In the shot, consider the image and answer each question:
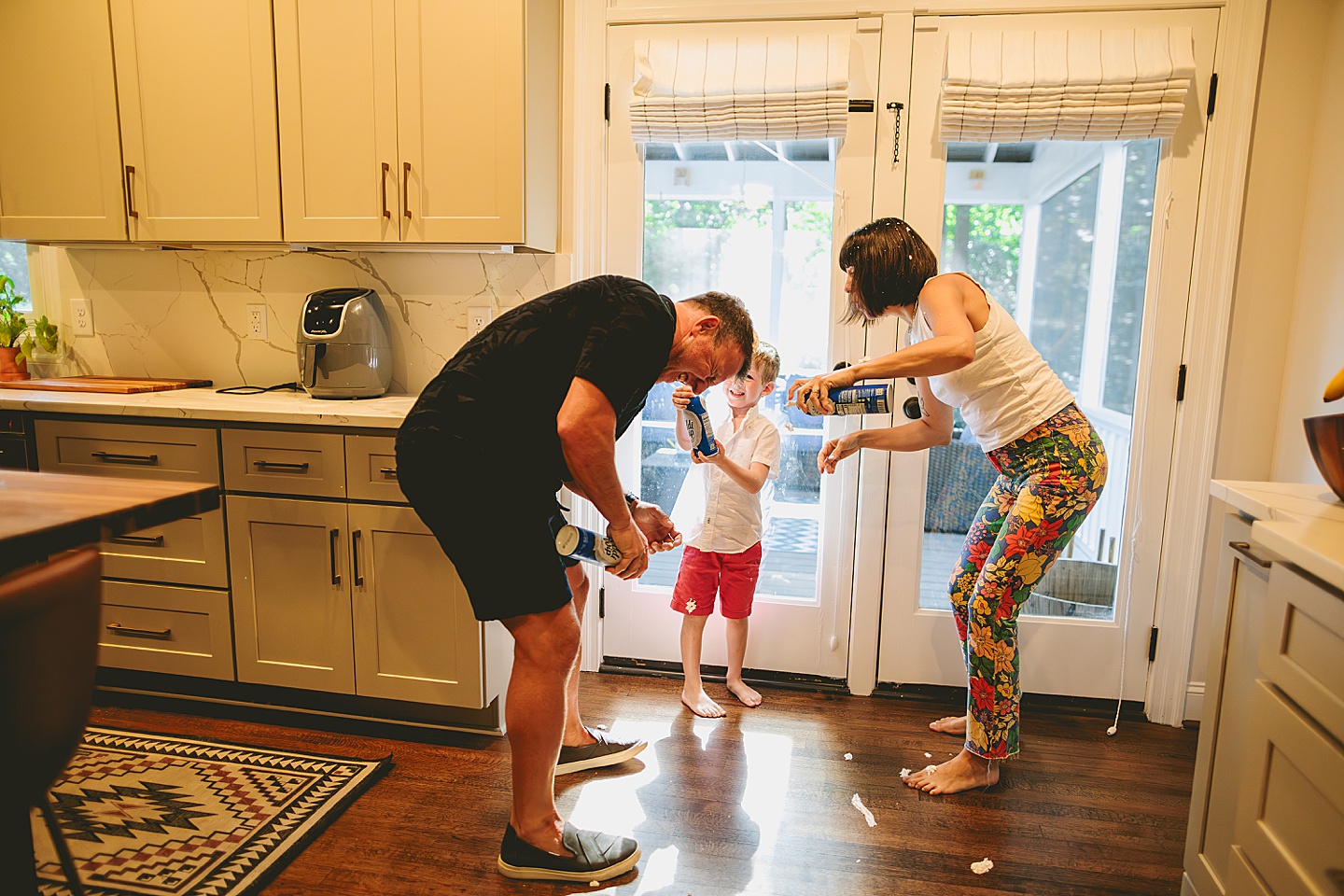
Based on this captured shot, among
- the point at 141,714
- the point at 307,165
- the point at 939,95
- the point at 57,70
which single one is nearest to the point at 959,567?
the point at 939,95

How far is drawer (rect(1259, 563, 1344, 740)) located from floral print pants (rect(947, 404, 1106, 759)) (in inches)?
25.2

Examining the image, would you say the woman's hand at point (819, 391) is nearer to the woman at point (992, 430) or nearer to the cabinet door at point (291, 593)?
the woman at point (992, 430)

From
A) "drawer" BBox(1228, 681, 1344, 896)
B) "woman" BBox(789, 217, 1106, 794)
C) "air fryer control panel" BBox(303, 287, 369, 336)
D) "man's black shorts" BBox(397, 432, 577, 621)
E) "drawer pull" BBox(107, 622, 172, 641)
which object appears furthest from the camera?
"air fryer control panel" BBox(303, 287, 369, 336)

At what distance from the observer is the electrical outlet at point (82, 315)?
2986 mm

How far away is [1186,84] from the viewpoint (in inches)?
86.8

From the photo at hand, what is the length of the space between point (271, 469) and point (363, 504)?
0.97 feet

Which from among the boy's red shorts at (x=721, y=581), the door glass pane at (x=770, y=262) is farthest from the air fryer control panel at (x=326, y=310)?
the boy's red shorts at (x=721, y=581)

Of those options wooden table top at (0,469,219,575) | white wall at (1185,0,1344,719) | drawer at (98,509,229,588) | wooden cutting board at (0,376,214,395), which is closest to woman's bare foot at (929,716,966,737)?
white wall at (1185,0,1344,719)

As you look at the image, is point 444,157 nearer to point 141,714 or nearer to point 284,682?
point 284,682

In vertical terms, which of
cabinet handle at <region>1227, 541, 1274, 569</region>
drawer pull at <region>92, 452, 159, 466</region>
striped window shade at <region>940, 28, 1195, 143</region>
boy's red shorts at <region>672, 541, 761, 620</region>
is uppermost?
striped window shade at <region>940, 28, 1195, 143</region>

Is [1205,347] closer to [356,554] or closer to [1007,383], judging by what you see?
[1007,383]

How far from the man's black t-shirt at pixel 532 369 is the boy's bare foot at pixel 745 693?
4.05ft

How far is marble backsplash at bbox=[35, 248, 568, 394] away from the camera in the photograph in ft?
8.89

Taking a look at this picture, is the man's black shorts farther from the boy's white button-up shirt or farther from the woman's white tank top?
the woman's white tank top
